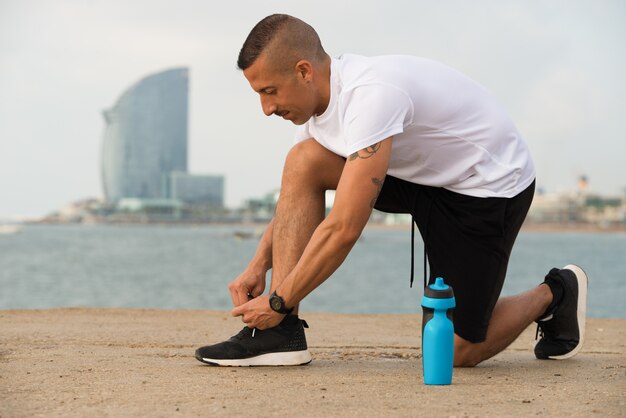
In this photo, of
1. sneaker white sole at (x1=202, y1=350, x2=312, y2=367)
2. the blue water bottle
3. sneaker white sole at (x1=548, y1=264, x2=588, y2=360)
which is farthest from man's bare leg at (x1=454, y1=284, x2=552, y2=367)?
sneaker white sole at (x1=202, y1=350, x2=312, y2=367)

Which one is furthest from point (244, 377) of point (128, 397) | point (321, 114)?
point (321, 114)

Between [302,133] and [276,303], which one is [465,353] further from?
[302,133]

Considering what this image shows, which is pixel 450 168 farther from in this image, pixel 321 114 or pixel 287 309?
pixel 287 309

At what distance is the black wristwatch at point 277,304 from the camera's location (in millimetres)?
2832

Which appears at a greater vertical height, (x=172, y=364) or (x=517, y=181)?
(x=517, y=181)

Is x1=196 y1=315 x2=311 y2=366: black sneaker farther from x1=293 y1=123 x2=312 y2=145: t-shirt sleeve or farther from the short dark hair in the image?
the short dark hair

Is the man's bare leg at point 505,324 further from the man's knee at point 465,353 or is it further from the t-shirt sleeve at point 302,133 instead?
the t-shirt sleeve at point 302,133

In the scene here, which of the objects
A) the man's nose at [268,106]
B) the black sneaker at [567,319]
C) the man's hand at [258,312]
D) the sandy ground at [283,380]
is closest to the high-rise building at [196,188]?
the sandy ground at [283,380]

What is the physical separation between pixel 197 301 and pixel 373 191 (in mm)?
23697

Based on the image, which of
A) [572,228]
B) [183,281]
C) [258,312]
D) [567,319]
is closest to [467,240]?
[567,319]

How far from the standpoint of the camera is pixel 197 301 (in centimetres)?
2592

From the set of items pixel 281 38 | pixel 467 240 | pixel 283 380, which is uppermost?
pixel 281 38

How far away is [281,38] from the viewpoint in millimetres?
2678

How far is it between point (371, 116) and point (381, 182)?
0.66ft
